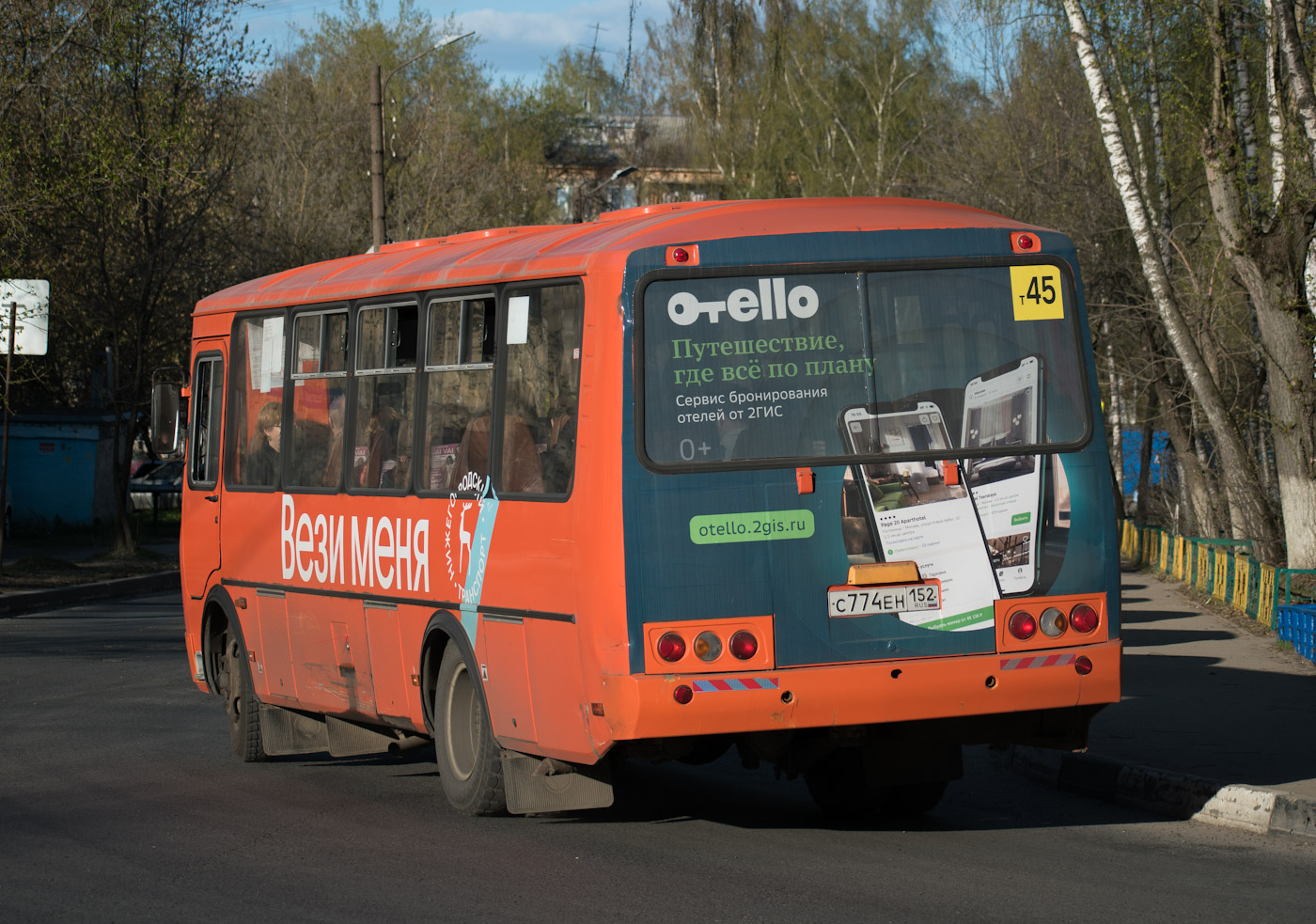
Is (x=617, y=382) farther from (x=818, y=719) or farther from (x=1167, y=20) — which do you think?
(x=1167, y=20)

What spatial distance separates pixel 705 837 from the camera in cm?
757

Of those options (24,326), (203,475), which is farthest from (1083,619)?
(24,326)

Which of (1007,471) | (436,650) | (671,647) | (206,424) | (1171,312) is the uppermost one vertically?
(1171,312)

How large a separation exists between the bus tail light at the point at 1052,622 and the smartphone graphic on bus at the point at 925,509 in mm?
253

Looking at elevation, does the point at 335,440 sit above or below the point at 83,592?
above

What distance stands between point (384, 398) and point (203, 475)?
2899 mm

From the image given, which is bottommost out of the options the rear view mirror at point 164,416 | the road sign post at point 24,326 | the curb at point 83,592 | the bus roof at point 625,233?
the curb at point 83,592

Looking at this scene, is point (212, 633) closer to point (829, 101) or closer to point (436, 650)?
point (436, 650)

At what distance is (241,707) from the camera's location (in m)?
10.4

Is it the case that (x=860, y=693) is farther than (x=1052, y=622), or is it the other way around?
(x=1052, y=622)

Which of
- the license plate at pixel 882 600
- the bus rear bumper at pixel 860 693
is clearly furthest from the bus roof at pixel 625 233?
the bus rear bumper at pixel 860 693

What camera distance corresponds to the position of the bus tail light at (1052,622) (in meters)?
7.12

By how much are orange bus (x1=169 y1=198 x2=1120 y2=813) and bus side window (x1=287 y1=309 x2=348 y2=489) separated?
46.5 inches

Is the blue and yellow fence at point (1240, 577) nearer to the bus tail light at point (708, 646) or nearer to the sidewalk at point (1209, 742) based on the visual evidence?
the sidewalk at point (1209, 742)
